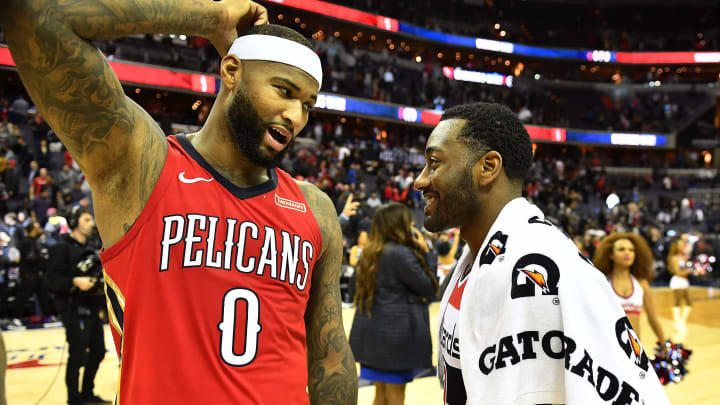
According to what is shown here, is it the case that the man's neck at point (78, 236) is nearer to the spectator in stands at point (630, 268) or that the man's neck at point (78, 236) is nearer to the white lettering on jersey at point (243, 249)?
the white lettering on jersey at point (243, 249)

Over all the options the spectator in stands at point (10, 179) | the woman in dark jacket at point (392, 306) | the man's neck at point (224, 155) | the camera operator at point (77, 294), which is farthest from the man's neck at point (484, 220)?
the spectator in stands at point (10, 179)

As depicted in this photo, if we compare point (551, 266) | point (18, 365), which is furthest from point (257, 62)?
point (18, 365)

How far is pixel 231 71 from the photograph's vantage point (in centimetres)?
167

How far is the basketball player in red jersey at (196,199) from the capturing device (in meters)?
1.26

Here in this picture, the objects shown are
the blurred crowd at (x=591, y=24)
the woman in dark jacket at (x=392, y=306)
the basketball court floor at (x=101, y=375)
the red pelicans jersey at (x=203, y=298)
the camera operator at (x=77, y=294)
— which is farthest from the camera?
the blurred crowd at (x=591, y=24)

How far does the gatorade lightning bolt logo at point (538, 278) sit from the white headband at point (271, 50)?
87 cm

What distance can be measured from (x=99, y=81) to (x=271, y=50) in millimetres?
528

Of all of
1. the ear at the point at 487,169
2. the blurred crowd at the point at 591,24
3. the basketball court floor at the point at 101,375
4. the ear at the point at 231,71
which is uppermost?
the blurred crowd at the point at 591,24

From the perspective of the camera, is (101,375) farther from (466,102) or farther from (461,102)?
(466,102)

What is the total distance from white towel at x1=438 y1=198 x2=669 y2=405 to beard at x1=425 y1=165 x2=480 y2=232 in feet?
0.97

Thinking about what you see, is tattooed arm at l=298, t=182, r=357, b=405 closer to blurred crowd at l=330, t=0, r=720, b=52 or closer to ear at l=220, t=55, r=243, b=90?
ear at l=220, t=55, r=243, b=90

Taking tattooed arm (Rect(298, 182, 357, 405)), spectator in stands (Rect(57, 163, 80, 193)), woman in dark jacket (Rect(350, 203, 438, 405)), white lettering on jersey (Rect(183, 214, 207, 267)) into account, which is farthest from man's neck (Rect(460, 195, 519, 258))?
spectator in stands (Rect(57, 163, 80, 193))

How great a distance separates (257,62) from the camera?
1.65 meters

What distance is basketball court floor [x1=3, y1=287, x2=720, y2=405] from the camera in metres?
5.14
